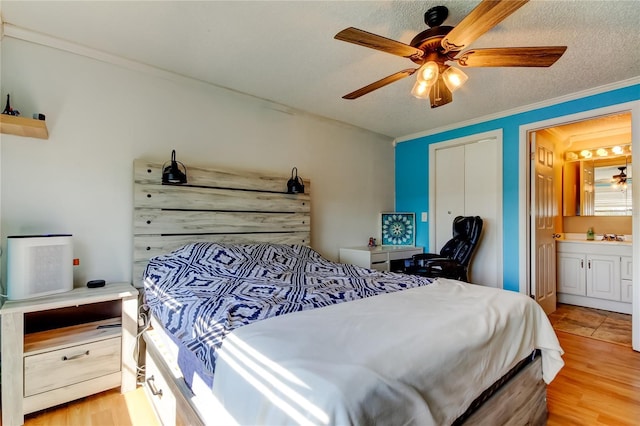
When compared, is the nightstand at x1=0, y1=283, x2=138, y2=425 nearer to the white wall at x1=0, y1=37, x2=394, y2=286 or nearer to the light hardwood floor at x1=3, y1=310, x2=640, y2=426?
the light hardwood floor at x1=3, y1=310, x2=640, y2=426

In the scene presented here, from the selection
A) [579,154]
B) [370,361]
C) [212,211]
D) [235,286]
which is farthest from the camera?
[579,154]

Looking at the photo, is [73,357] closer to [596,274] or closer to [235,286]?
[235,286]

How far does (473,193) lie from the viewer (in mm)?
3703

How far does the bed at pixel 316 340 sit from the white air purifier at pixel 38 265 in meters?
0.44

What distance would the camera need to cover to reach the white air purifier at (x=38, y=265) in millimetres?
1729

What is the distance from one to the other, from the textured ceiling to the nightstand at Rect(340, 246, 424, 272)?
5.66 ft

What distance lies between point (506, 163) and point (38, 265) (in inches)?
167

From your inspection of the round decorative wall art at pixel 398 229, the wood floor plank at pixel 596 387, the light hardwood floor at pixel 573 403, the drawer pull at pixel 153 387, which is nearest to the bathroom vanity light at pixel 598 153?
the round decorative wall art at pixel 398 229

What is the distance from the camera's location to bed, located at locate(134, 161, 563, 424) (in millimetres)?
833

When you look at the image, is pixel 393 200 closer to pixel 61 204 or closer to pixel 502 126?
pixel 502 126

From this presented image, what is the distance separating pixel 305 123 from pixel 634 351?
3765 millimetres

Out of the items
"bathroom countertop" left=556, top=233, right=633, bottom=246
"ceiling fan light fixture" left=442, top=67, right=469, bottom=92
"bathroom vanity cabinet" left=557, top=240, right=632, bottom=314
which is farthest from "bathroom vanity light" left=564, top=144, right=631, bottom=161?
"ceiling fan light fixture" left=442, top=67, right=469, bottom=92

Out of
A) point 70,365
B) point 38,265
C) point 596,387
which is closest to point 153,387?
point 70,365

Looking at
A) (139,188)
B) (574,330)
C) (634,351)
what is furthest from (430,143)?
(139,188)
